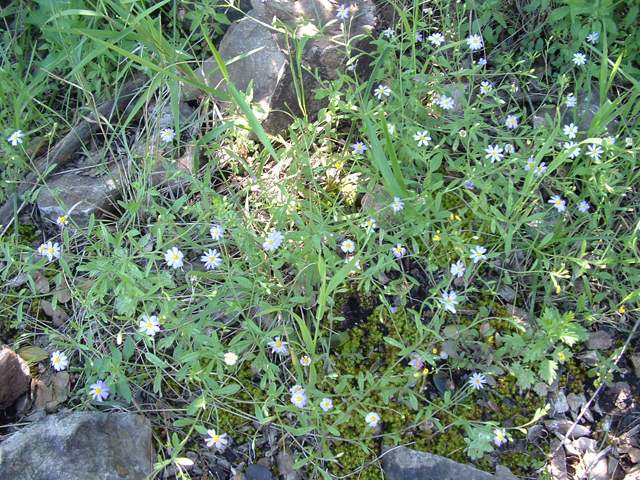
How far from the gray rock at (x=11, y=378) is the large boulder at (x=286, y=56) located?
185 cm

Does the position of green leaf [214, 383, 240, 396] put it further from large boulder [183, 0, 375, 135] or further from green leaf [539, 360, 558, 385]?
large boulder [183, 0, 375, 135]

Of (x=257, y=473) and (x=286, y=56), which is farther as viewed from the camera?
(x=286, y=56)

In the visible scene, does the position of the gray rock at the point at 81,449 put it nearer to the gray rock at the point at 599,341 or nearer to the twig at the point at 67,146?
the twig at the point at 67,146

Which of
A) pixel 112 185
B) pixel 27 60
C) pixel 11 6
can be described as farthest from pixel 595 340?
pixel 11 6

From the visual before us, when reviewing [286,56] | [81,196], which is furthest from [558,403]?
[81,196]

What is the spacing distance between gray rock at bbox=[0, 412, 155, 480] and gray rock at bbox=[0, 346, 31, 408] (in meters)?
0.32

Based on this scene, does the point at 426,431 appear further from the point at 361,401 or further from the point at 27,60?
the point at 27,60

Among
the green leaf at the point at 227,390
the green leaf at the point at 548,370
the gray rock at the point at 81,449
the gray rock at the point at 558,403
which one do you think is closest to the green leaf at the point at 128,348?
the gray rock at the point at 81,449

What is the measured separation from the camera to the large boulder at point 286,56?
3158 mm

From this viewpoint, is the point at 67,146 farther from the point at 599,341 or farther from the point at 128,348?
the point at 599,341

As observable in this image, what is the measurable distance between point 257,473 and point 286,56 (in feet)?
8.20

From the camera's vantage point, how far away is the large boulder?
10.4ft

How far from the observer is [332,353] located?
8.39 feet

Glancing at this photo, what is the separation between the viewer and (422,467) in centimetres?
225
